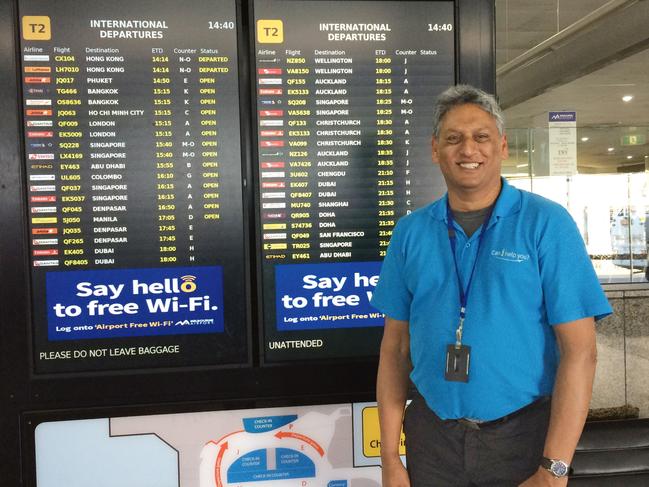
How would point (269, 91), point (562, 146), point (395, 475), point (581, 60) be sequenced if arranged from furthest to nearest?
point (581, 60) → point (562, 146) → point (269, 91) → point (395, 475)

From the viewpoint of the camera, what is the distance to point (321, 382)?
2.55 metres

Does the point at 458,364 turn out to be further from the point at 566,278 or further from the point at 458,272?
the point at 566,278

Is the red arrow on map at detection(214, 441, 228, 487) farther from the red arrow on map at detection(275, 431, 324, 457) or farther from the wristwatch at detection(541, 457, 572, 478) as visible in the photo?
the wristwatch at detection(541, 457, 572, 478)

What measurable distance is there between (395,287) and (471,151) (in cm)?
49

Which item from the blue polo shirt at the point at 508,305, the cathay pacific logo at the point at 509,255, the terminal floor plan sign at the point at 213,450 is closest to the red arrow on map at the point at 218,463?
Answer: the terminal floor plan sign at the point at 213,450

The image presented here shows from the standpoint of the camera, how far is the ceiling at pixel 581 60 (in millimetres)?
6578

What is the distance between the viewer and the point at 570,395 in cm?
168

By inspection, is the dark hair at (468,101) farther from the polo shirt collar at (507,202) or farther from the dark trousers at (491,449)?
the dark trousers at (491,449)

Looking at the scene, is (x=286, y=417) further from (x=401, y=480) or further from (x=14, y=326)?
(x=14, y=326)

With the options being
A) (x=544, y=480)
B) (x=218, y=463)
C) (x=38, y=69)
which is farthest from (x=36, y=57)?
(x=544, y=480)

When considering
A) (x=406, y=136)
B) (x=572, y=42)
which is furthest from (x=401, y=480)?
(x=572, y=42)

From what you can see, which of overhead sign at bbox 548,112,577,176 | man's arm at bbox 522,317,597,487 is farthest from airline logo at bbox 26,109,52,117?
overhead sign at bbox 548,112,577,176

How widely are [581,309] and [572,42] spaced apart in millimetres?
7256

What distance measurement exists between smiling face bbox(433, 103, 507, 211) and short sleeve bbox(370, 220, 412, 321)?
0.88ft
